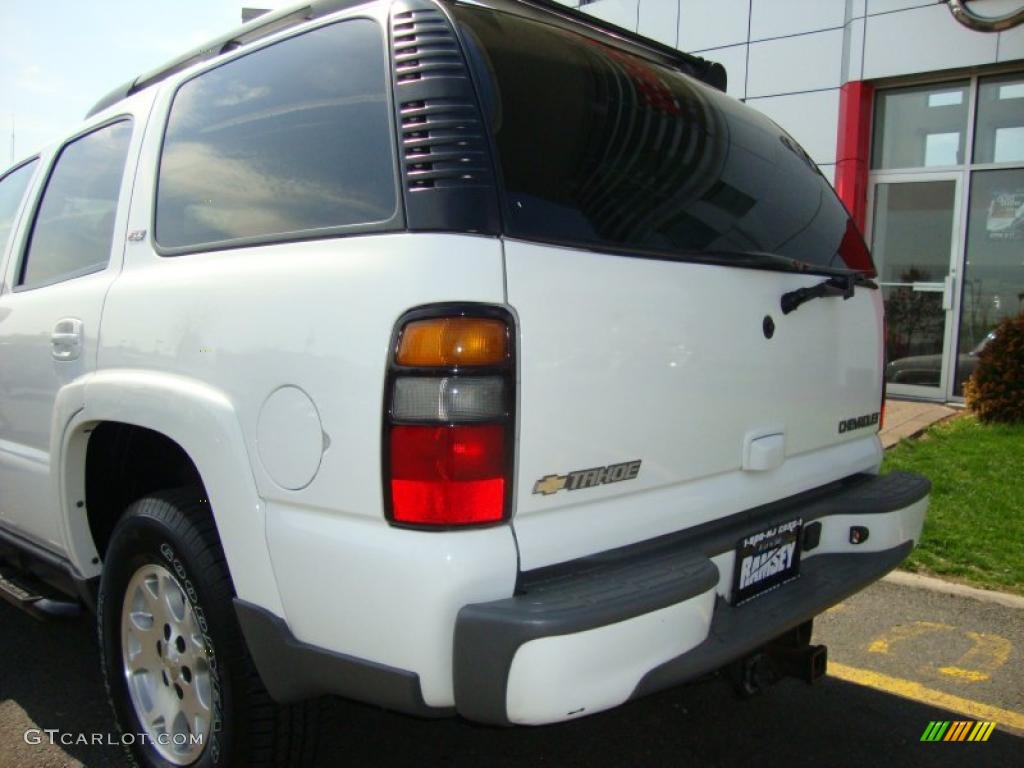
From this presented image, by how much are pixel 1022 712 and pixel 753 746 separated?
102 cm

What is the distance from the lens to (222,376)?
6.86ft

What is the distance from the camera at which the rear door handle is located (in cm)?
268

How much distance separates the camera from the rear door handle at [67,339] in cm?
268

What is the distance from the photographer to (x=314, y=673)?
193 cm

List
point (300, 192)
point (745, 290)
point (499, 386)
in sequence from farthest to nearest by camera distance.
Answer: point (745, 290) < point (300, 192) < point (499, 386)

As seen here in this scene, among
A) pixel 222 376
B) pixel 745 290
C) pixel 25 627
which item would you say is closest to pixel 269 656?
pixel 222 376

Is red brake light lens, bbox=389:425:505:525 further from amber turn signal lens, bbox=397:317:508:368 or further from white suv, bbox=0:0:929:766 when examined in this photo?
amber turn signal lens, bbox=397:317:508:368

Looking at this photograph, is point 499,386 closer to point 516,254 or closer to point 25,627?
point 516,254

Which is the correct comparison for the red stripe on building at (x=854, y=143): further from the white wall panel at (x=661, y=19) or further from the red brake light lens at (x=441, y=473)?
the red brake light lens at (x=441, y=473)

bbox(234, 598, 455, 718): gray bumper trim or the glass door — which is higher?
the glass door

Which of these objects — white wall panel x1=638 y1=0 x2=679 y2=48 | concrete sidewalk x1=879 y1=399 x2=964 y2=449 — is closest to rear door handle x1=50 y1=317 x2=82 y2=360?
concrete sidewalk x1=879 y1=399 x2=964 y2=449

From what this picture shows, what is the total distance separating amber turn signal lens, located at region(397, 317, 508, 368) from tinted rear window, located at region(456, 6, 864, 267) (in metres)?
0.24

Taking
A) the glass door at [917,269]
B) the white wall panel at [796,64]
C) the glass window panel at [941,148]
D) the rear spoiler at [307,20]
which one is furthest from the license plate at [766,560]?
the white wall panel at [796,64]

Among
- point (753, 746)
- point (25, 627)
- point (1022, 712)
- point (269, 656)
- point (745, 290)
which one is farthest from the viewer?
point (25, 627)
